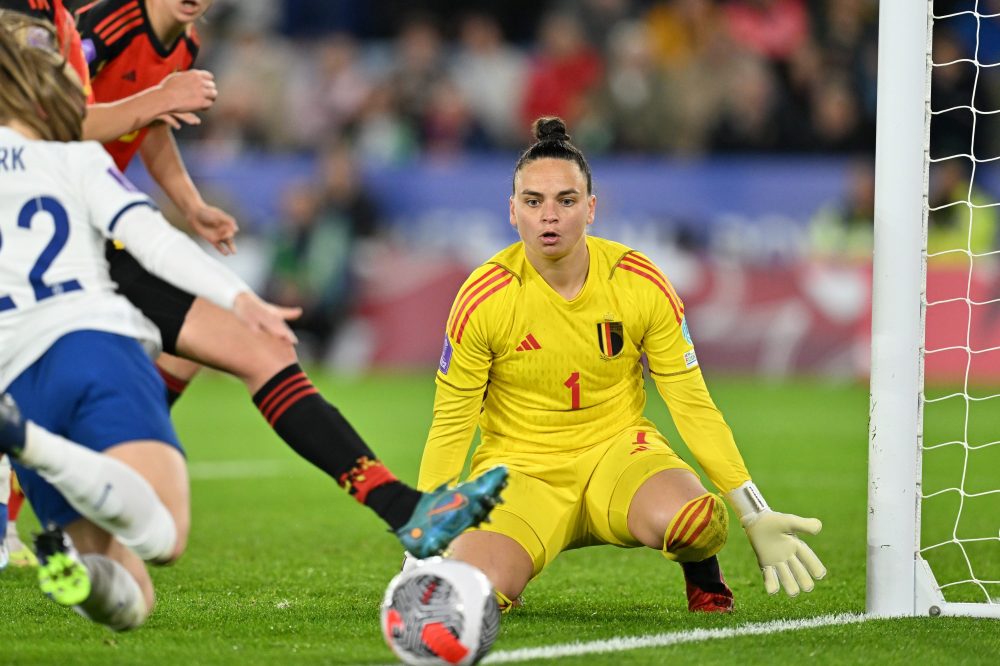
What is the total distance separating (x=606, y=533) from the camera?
16.1ft

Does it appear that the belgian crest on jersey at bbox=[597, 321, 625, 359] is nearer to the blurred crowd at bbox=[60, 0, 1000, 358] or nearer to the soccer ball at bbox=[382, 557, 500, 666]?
the soccer ball at bbox=[382, 557, 500, 666]

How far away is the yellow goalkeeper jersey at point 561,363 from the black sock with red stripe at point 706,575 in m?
0.29

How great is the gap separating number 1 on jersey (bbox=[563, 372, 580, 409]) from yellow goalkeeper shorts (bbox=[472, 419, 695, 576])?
0.16 meters

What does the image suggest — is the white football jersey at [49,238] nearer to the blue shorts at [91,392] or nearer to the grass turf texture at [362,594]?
the blue shorts at [91,392]

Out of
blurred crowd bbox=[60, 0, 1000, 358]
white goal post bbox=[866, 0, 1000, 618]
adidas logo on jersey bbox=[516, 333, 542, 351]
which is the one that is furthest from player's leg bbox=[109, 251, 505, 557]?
blurred crowd bbox=[60, 0, 1000, 358]

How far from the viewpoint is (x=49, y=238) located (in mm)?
3842

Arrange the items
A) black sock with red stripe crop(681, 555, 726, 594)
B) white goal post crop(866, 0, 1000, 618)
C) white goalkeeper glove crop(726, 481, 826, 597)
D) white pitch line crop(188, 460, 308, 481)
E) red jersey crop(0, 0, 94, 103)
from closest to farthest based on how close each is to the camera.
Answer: white goalkeeper glove crop(726, 481, 826, 597), white goal post crop(866, 0, 1000, 618), red jersey crop(0, 0, 94, 103), black sock with red stripe crop(681, 555, 726, 594), white pitch line crop(188, 460, 308, 481)

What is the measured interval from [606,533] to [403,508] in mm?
1220

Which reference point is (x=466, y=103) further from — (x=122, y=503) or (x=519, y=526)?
(x=122, y=503)

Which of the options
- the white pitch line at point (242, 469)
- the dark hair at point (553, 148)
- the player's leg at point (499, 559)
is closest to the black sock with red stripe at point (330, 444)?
the player's leg at point (499, 559)

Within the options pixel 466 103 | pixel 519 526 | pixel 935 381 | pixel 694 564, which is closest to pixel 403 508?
pixel 519 526

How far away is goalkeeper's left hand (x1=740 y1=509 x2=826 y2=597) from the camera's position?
4.51 m

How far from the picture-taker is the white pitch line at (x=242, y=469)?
8.78 metres

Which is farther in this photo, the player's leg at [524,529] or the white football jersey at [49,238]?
the player's leg at [524,529]
